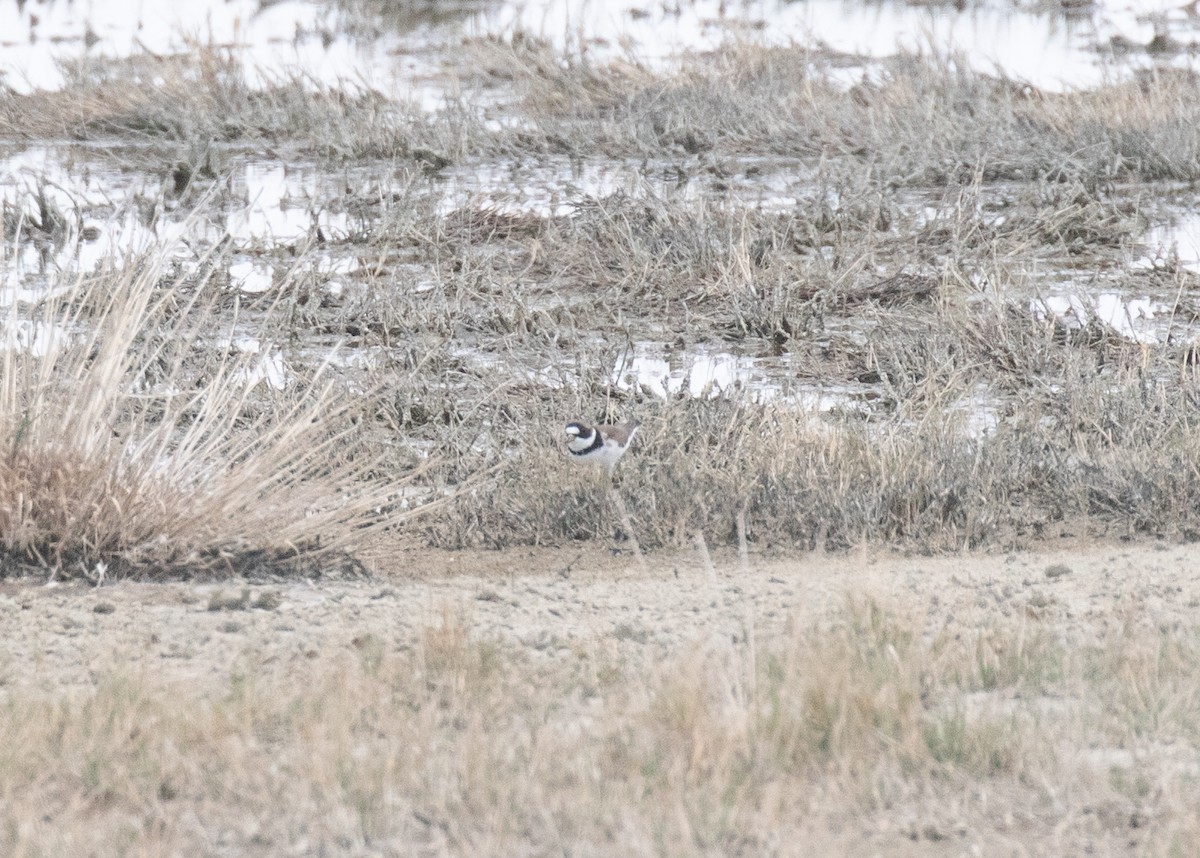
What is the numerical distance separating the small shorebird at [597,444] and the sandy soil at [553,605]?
0.39m

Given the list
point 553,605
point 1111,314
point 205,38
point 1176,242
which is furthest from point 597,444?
point 205,38

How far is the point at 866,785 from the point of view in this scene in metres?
3.38

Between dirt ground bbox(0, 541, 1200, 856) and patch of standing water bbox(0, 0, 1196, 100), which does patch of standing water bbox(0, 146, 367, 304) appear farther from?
dirt ground bbox(0, 541, 1200, 856)

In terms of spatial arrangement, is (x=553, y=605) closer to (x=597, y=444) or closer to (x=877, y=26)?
(x=597, y=444)

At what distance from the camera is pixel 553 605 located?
493 centimetres

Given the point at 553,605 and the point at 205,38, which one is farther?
the point at 205,38

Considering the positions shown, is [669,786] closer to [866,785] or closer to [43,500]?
[866,785]

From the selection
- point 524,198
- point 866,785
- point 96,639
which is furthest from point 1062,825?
point 524,198

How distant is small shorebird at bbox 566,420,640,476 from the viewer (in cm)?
572

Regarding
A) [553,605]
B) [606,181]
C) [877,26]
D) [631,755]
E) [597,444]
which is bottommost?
[606,181]

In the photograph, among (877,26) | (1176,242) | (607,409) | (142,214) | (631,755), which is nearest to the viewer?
(631,755)

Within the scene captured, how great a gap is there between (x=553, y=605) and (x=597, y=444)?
0.93 metres

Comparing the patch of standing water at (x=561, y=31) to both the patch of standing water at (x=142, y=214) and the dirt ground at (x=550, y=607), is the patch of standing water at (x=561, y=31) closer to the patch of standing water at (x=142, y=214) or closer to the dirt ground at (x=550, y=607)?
the patch of standing water at (x=142, y=214)

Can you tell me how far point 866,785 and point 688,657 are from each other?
0.71 metres
